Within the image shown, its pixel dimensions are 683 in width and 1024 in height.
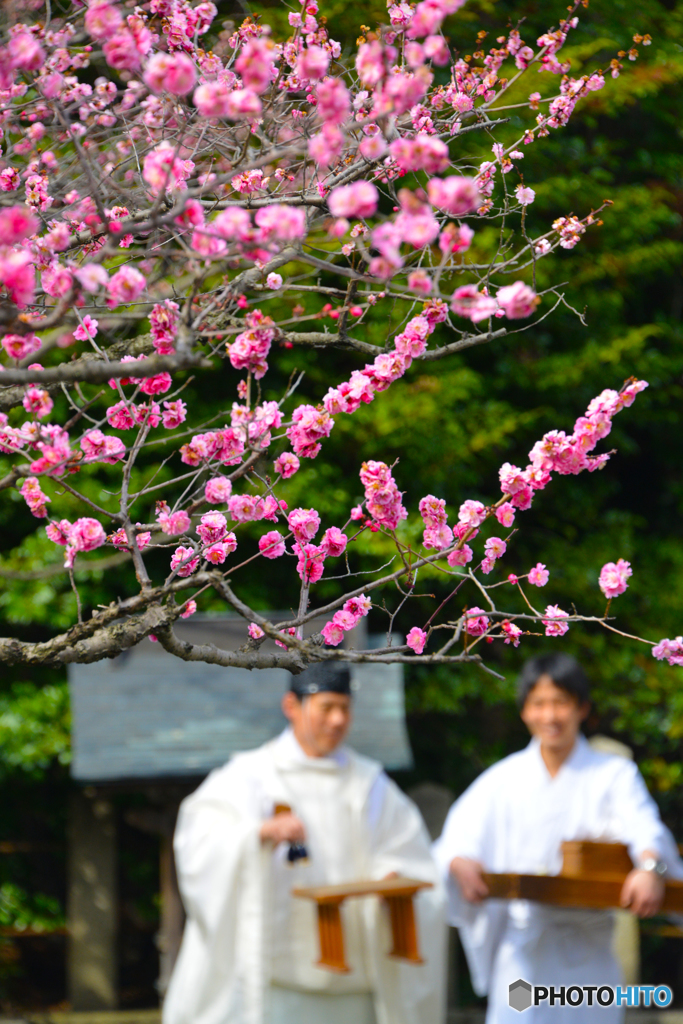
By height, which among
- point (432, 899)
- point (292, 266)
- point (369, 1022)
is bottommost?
point (369, 1022)

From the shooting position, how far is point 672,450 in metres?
8.41

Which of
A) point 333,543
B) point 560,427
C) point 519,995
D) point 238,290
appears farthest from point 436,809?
point 238,290

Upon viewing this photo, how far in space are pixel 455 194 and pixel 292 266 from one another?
14.2 ft

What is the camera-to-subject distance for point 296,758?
4.58m

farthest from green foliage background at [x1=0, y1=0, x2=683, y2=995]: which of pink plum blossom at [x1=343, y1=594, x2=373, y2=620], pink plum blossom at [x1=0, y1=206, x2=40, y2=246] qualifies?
pink plum blossom at [x1=0, y1=206, x2=40, y2=246]

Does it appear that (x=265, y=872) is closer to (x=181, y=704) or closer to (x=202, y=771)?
(x=202, y=771)

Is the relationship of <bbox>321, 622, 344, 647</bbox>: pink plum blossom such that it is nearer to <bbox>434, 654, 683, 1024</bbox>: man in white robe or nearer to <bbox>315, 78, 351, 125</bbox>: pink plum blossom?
<bbox>315, 78, 351, 125</bbox>: pink plum blossom

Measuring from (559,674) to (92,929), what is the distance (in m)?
3.83

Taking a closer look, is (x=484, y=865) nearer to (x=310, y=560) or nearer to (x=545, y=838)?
(x=545, y=838)

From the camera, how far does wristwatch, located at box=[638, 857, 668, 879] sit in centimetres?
396

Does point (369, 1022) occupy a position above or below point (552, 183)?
below

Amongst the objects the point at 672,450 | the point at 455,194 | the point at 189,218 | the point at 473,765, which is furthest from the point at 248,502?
the point at 672,450

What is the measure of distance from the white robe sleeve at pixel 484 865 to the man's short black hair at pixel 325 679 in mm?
809

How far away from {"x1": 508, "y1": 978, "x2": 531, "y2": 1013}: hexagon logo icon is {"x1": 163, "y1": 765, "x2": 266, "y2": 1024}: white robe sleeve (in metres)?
1.07
